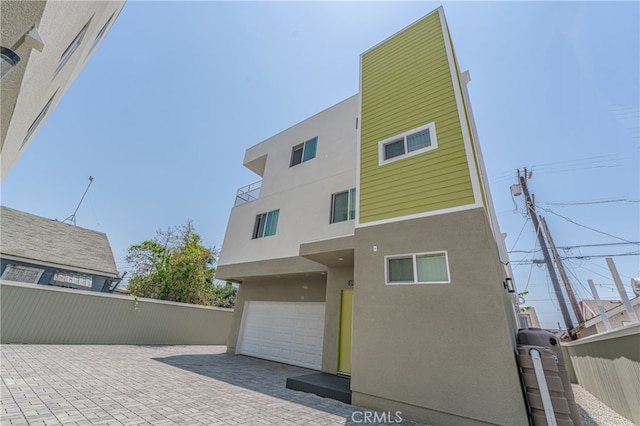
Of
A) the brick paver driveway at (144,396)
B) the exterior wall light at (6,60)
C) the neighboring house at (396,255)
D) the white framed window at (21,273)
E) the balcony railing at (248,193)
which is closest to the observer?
the exterior wall light at (6,60)

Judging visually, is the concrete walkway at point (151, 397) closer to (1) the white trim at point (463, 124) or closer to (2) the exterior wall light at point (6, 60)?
(2) the exterior wall light at point (6, 60)

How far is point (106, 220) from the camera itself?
22328 millimetres

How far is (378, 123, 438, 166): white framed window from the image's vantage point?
5.84 m

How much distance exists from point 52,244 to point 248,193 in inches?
503

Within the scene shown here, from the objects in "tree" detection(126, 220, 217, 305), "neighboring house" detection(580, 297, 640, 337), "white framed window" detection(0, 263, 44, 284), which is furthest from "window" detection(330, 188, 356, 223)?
"white framed window" detection(0, 263, 44, 284)

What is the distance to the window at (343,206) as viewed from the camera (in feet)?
25.9

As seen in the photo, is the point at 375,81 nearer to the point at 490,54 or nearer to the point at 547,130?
the point at 490,54

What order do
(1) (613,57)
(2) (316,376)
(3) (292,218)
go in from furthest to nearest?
1. (3) (292,218)
2. (1) (613,57)
3. (2) (316,376)

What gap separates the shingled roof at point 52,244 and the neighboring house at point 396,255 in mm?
10440

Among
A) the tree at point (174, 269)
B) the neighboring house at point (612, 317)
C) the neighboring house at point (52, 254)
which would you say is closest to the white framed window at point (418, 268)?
the neighboring house at point (612, 317)

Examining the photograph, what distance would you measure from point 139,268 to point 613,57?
25.7 meters

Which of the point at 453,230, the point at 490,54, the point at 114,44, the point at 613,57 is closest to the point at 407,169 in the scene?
the point at 453,230

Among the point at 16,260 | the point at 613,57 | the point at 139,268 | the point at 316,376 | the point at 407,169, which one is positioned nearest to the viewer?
the point at 407,169

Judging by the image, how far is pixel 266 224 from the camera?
402 inches
